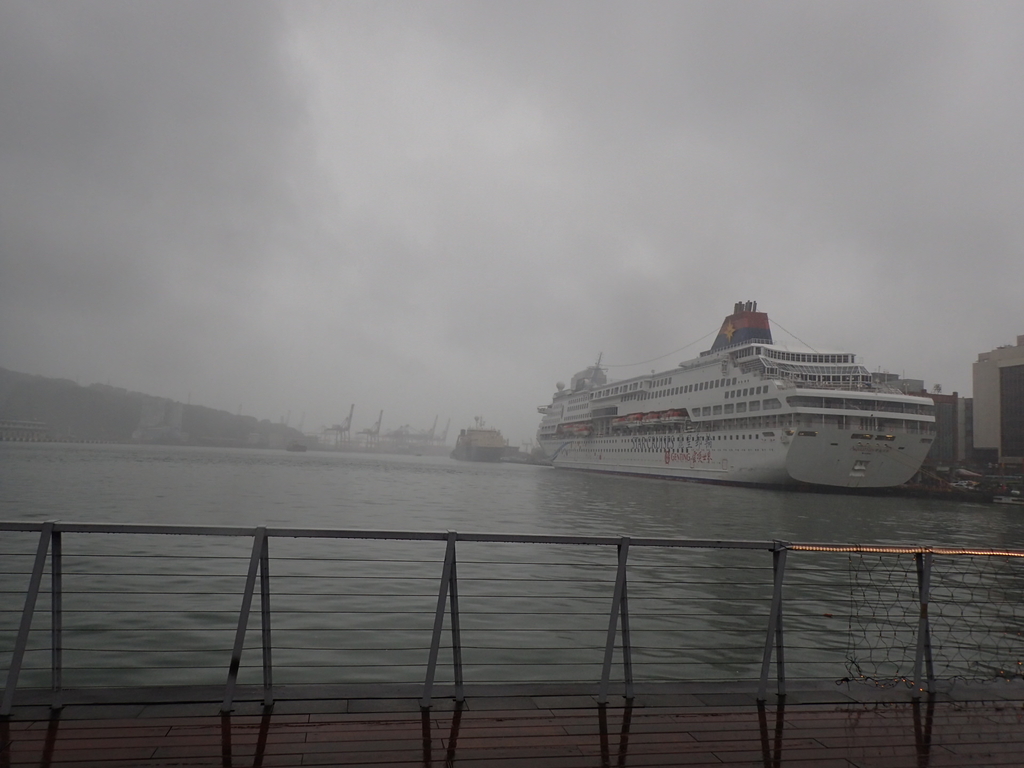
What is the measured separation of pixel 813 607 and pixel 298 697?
912 centimetres

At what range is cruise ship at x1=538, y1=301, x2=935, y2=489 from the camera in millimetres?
38406

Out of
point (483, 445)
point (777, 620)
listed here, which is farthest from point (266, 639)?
point (483, 445)

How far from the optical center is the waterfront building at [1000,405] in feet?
247

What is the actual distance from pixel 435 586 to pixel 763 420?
116ft

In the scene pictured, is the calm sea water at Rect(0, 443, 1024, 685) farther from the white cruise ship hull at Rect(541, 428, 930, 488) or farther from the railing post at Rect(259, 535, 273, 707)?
the white cruise ship hull at Rect(541, 428, 930, 488)

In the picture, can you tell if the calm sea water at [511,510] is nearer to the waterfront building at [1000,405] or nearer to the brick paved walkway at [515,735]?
the brick paved walkway at [515,735]

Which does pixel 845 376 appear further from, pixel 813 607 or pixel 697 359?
pixel 813 607

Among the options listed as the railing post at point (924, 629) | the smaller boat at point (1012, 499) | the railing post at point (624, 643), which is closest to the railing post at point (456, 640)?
the railing post at point (624, 643)

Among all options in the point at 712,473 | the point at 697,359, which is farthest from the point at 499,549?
the point at 697,359

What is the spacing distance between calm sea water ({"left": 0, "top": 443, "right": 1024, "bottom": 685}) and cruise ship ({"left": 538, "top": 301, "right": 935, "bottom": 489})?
6175 mm

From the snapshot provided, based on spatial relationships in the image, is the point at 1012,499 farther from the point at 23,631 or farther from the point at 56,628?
the point at 23,631

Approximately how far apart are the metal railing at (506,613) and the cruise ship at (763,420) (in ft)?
84.1

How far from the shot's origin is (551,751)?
3.03 metres

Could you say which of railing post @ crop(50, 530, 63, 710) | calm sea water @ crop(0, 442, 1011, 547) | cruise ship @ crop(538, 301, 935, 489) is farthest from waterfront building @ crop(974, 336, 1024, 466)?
railing post @ crop(50, 530, 63, 710)
